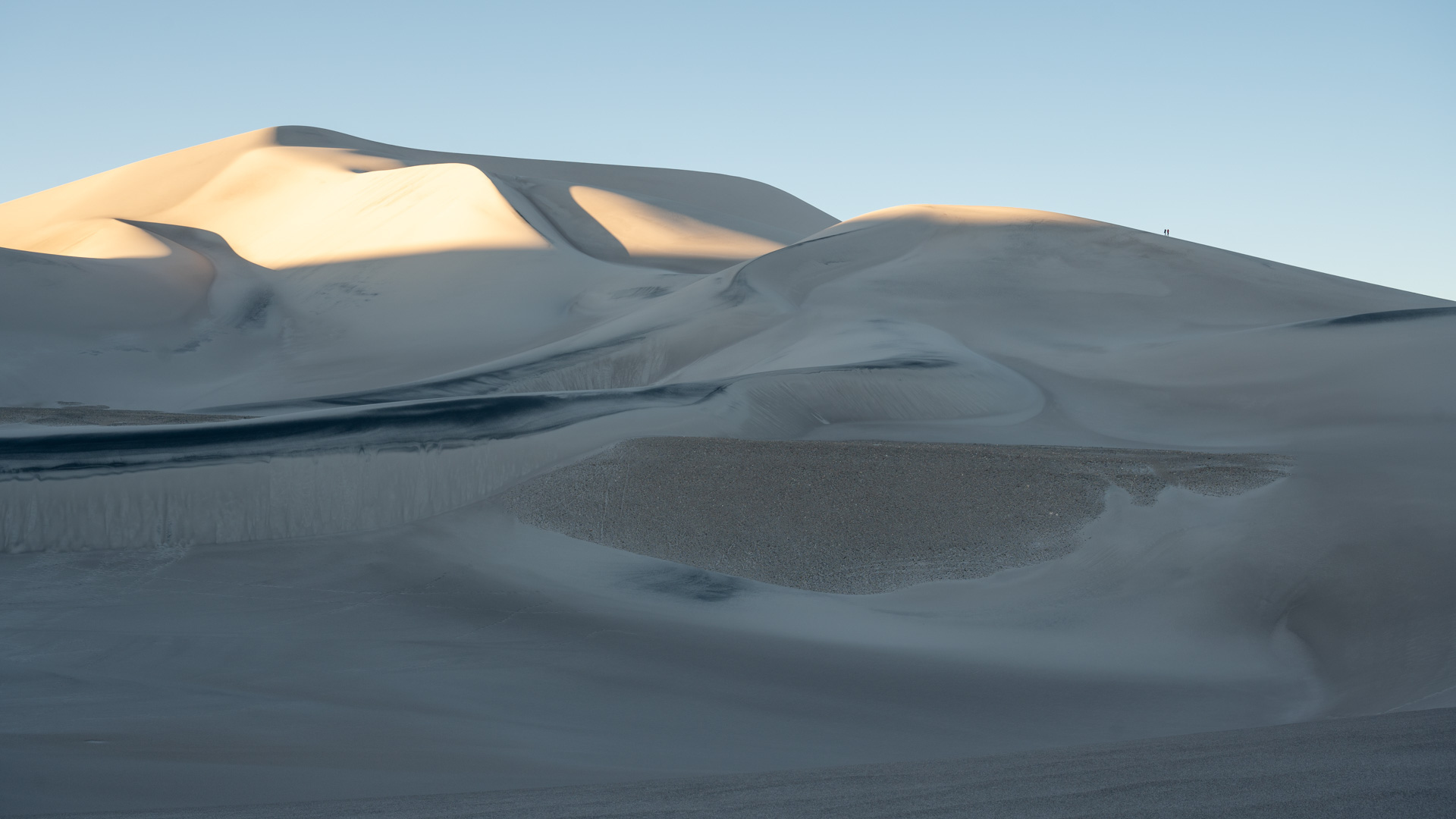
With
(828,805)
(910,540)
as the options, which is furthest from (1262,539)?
(828,805)

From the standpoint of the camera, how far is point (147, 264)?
13906 millimetres

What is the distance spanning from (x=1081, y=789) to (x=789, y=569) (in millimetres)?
2432

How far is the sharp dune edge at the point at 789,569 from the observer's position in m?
2.21

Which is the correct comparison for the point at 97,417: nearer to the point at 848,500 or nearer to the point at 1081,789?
the point at 848,500

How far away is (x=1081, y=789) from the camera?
6.07ft

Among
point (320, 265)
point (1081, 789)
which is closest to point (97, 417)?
point (1081, 789)

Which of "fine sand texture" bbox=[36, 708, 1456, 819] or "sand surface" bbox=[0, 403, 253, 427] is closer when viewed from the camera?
"fine sand texture" bbox=[36, 708, 1456, 819]

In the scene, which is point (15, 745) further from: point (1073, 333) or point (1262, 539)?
point (1073, 333)

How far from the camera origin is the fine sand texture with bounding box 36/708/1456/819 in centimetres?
173

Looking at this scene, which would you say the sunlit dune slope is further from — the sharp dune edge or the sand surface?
the sand surface

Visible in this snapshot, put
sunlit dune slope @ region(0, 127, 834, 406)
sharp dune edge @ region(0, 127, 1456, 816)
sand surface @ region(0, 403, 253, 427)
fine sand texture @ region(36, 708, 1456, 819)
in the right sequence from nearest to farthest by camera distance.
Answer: fine sand texture @ region(36, 708, 1456, 819)
sharp dune edge @ region(0, 127, 1456, 816)
sand surface @ region(0, 403, 253, 427)
sunlit dune slope @ region(0, 127, 834, 406)

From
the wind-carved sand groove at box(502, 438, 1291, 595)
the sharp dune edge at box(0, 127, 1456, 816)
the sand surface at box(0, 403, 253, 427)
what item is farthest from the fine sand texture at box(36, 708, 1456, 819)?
the sand surface at box(0, 403, 253, 427)

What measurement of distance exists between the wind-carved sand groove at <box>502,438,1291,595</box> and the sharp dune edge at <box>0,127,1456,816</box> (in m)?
0.03

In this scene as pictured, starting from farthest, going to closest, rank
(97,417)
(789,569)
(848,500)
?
(97,417) < (848,500) < (789,569)
